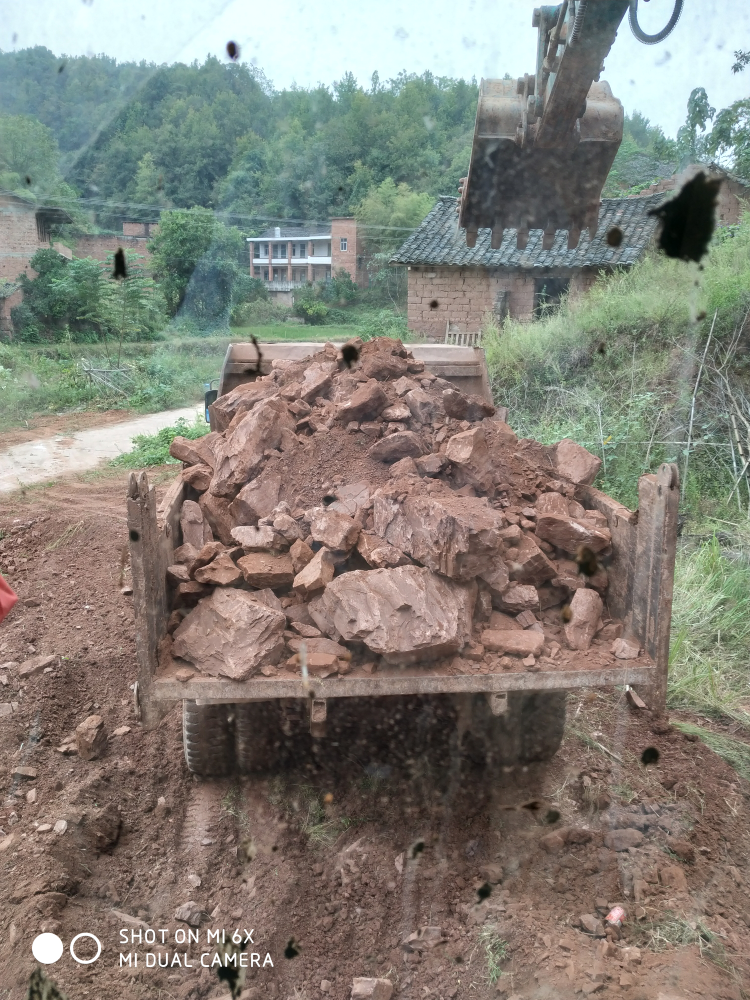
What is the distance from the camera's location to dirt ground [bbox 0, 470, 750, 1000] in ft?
6.80

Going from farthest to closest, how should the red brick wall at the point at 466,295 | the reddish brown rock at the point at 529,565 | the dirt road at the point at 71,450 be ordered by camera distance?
the dirt road at the point at 71,450, the red brick wall at the point at 466,295, the reddish brown rock at the point at 529,565

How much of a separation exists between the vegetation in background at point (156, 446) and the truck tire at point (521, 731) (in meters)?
5.90

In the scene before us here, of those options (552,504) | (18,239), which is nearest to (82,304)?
(18,239)

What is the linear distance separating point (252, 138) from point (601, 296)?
19.9 ft

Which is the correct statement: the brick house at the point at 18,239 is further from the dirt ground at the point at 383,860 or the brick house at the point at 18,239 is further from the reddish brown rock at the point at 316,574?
the reddish brown rock at the point at 316,574

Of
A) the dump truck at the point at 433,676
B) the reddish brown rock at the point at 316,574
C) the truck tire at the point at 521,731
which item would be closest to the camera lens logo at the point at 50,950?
the dump truck at the point at 433,676

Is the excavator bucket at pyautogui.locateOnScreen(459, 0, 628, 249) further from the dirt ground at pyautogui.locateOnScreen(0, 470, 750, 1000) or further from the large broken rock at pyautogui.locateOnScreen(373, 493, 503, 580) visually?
the dirt ground at pyautogui.locateOnScreen(0, 470, 750, 1000)

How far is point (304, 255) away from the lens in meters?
4.87

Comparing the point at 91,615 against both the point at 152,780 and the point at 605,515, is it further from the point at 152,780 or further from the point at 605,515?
the point at 605,515

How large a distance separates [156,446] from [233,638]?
23.8ft

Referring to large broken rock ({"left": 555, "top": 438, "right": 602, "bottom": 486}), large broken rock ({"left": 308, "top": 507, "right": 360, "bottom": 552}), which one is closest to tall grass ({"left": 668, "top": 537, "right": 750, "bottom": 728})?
large broken rock ({"left": 555, "top": 438, "right": 602, "bottom": 486})

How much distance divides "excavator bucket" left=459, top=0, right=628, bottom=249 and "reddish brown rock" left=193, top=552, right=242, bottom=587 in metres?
1.66

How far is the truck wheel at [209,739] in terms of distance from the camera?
2.79m

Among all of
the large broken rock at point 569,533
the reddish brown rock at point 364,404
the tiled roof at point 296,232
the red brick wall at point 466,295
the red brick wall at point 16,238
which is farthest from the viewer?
the red brick wall at point 466,295
